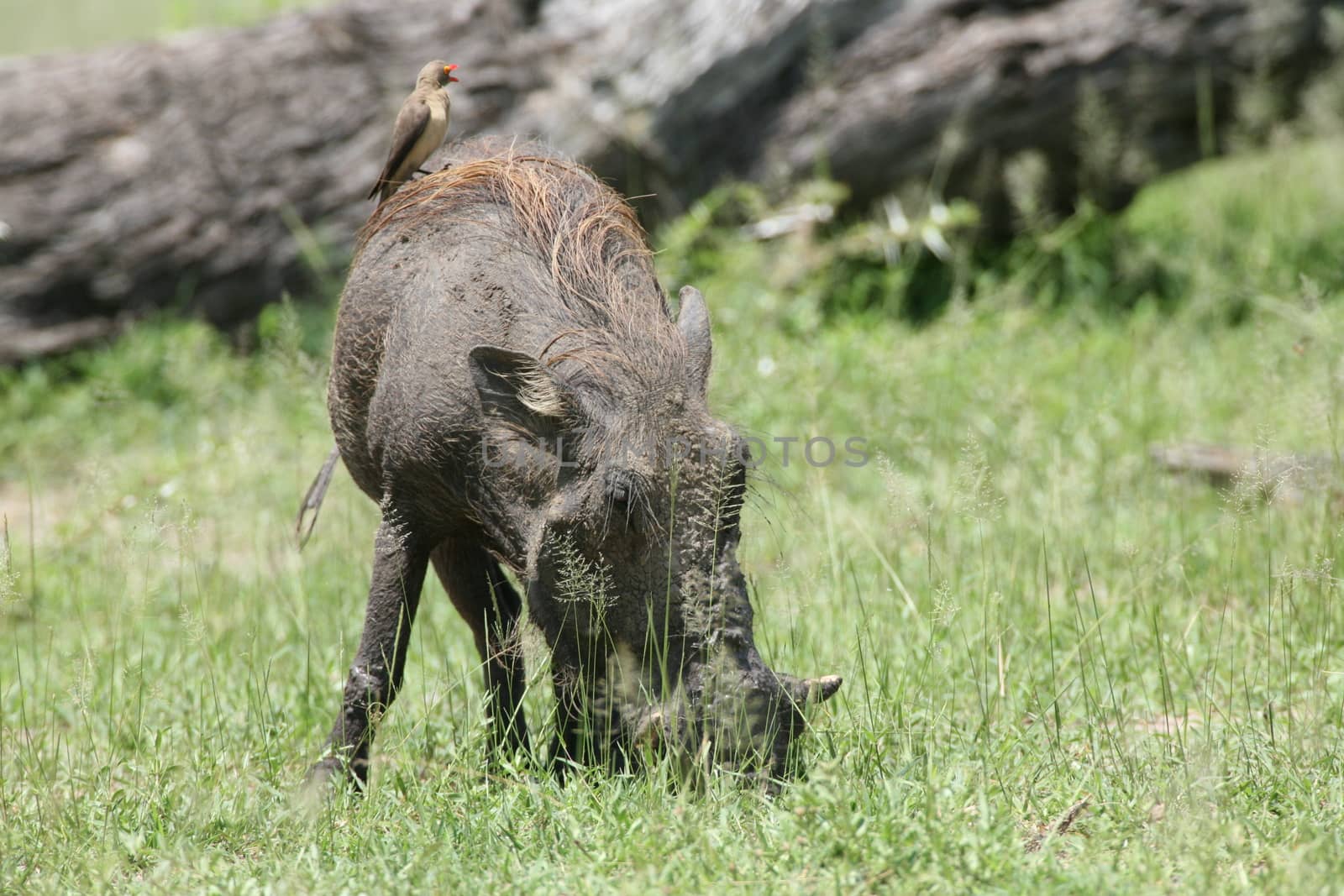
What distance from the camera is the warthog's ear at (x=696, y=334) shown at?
2928mm

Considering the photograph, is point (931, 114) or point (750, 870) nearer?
point (750, 870)

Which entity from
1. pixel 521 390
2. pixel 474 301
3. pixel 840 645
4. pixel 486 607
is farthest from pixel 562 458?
pixel 840 645

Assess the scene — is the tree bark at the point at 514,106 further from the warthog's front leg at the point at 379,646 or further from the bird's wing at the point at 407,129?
the warthog's front leg at the point at 379,646

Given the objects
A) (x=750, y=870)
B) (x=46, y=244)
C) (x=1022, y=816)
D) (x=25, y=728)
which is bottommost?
(x=1022, y=816)

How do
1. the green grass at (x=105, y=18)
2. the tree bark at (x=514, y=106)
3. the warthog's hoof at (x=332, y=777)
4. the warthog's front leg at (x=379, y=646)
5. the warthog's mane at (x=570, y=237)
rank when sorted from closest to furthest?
the warthog's mane at (x=570, y=237), the warthog's hoof at (x=332, y=777), the warthog's front leg at (x=379, y=646), the tree bark at (x=514, y=106), the green grass at (x=105, y=18)

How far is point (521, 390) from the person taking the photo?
2.77 metres

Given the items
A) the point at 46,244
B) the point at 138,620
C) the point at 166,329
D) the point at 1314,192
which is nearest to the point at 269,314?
the point at 166,329

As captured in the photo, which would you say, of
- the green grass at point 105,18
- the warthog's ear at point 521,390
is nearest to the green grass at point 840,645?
the warthog's ear at point 521,390

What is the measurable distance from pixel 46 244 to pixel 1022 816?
5907 mm

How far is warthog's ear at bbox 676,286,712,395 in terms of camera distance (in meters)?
2.93

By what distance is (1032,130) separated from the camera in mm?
7164

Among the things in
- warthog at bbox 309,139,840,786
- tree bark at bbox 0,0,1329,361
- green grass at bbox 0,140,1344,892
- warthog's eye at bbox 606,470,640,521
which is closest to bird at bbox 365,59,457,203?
warthog at bbox 309,139,840,786

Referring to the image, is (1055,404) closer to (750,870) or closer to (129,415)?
(750,870)

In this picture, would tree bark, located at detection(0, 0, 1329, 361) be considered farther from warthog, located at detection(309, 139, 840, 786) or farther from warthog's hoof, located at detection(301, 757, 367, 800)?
warthog's hoof, located at detection(301, 757, 367, 800)
